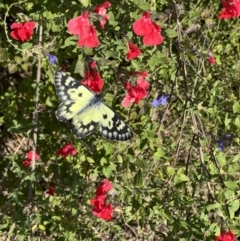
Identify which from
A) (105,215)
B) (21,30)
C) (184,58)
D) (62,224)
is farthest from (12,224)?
(184,58)

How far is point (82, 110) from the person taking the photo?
1960 millimetres

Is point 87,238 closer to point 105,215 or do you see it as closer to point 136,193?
point 105,215

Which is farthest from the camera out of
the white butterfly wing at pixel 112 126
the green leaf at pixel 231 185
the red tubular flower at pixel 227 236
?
the white butterfly wing at pixel 112 126

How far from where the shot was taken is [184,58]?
1.92 m

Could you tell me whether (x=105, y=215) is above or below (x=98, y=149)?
below

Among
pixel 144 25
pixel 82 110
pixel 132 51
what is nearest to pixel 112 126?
pixel 82 110

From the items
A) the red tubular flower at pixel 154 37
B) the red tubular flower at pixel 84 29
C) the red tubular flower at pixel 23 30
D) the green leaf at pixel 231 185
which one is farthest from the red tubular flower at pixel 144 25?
the green leaf at pixel 231 185

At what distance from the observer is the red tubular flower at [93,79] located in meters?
1.85

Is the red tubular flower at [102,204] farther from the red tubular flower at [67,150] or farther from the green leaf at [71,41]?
the green leaf at [71,41]

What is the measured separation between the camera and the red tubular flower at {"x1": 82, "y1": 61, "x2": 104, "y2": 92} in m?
1.85

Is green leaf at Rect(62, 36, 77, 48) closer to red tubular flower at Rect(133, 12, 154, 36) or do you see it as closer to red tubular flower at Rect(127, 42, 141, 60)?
red tubular flower at Rect(127, 42, 141, 60)

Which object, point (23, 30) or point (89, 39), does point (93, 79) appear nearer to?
point (89, 39)

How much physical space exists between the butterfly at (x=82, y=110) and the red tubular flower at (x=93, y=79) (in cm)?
3

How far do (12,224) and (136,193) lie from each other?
2.00 feet
